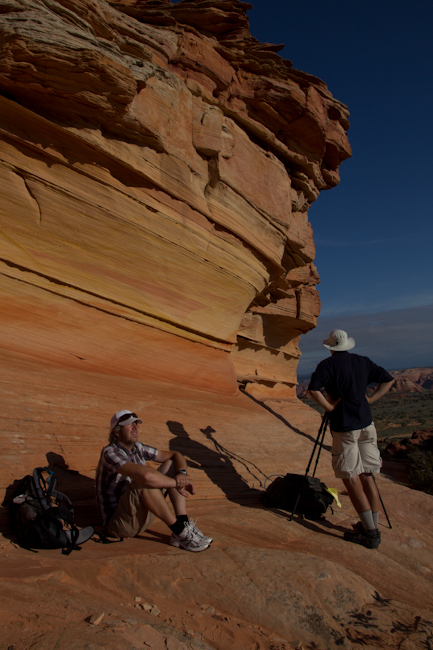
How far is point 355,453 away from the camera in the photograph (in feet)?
14.9

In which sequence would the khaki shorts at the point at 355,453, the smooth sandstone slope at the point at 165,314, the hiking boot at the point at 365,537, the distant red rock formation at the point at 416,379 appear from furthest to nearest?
the distant red rock formation at the point at 416,379
the khaki shorts at the point at 355,453
the hiking boot at the point at 365,537
the smooth sandstone slope at the point at 165,314

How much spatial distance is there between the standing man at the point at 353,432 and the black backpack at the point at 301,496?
0.64 metres

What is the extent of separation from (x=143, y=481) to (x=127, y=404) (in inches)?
138

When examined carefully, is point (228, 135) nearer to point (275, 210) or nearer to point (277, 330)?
point (275, 210)

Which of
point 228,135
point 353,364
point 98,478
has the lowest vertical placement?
point 98,478

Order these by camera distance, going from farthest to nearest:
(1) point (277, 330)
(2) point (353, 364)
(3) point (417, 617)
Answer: (1) point (277, 330) → (2) point (353, 364) → (3) point (417, 617)

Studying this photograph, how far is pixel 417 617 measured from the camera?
2.99 metres

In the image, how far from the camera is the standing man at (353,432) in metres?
4.46

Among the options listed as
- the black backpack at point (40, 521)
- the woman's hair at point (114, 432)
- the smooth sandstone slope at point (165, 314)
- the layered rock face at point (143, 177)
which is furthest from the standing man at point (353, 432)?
the layered rock face at point (143, 177)

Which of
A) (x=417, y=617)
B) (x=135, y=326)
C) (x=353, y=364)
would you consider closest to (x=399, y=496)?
(x=353, y=364)

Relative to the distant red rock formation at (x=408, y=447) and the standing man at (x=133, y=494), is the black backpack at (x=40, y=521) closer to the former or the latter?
the standing man at (x=133, y=494)

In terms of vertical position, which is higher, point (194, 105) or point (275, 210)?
point (194, 105)

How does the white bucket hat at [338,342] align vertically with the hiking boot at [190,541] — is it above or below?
above

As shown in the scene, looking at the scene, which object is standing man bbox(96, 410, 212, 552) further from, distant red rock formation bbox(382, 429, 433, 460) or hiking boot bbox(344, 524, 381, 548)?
distant red rock formation bbox(382, 429, 433, 460)
